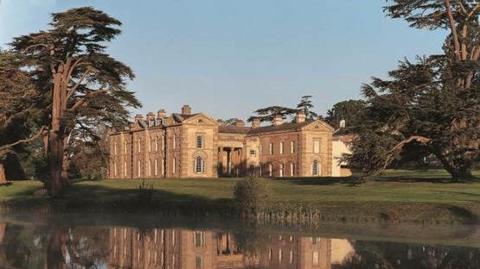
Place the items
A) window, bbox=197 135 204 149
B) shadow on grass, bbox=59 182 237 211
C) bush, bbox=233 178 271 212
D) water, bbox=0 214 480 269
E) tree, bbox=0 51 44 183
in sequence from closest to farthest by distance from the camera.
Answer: water, bbox=0 214 480 269, bush, bbox=233 178 271 212, shadow on grass, bbox=59 182 237 211, tree, bbox=0 51 44 183, window, bbox=197 135 204 149

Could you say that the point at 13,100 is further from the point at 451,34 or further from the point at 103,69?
the point at 451,34

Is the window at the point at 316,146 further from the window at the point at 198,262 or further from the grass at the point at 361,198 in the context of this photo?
the window at the point at 198,262

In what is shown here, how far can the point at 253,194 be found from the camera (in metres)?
27.5

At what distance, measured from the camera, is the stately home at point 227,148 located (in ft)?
297

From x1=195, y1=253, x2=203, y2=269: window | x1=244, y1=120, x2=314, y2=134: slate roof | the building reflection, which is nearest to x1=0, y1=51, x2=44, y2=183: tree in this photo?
the building reflection

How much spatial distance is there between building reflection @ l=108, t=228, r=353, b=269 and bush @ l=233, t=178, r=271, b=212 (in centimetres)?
505

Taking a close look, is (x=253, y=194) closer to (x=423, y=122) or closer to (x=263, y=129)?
(x=423, y=122)

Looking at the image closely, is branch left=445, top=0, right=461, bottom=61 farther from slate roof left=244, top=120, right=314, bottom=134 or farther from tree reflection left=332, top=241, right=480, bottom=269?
slate roof left=244, top=120, right=314, bottom=134

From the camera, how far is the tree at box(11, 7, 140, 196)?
40750 millimetres

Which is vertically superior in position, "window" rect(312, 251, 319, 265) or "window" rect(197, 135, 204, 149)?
"window" rect(197, 135, 204, 149)

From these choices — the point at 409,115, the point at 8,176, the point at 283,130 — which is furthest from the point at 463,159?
the point at 283,130

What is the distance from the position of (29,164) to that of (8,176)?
58.6 ft

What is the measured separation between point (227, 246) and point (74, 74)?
29519mm

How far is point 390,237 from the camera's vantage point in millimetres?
21234
